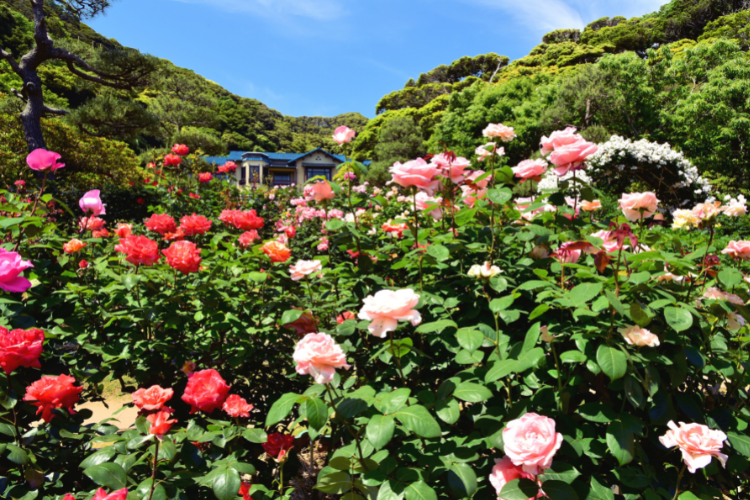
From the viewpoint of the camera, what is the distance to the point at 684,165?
30.5ft

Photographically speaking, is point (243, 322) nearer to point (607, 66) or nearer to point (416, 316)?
point (416, 316)

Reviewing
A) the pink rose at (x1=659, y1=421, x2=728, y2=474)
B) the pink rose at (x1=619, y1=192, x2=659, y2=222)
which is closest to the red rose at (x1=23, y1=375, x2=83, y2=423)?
the pink rose at (x1=659, y1=421, x2=728, y2=474)

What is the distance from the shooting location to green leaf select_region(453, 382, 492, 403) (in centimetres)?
83

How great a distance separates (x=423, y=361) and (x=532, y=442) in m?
0.46

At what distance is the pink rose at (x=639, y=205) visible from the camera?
1160mm

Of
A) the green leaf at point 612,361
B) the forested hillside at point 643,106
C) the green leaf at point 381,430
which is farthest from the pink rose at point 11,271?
the forested hillside at point 643,106

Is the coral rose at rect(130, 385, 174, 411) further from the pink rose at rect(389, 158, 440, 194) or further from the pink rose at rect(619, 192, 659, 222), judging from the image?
the pink rose at rect(619, 192, 659, 222)

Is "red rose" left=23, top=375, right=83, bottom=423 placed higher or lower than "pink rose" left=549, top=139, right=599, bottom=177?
lower

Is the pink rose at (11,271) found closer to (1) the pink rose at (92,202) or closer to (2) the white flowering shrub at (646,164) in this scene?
(1) the pink rose at (92,202)

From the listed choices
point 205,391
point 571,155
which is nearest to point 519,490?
point 205,391

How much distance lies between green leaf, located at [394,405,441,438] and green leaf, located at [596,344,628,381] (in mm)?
378

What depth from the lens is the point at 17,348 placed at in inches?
41.0

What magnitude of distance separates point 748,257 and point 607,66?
14013mm

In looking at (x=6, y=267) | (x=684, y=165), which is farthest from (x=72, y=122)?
(x=684, y=165)
